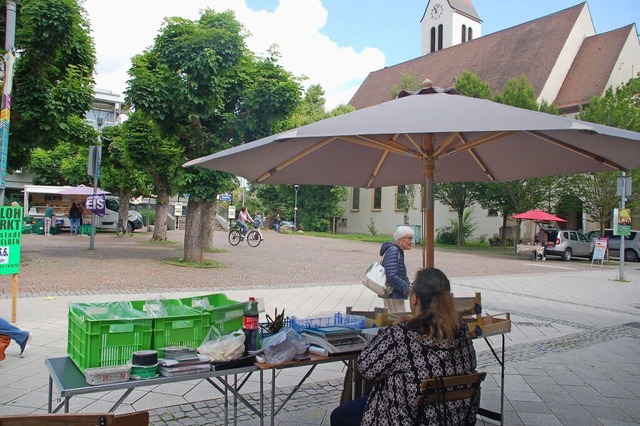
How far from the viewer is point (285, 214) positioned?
172ft

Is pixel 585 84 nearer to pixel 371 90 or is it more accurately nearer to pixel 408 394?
pixel 371 90

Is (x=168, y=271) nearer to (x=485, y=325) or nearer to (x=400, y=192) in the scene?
(x=485, y=325)

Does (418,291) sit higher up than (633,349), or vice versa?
(418,291)

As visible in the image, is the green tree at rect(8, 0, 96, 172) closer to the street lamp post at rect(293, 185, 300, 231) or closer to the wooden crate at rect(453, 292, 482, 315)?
the wooden crate at rect(453, 292, 482, 315)

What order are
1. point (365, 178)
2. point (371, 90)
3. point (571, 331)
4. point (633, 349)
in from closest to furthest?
point (365, 178), point (633, 349), point (571, 331), point (371, 90)

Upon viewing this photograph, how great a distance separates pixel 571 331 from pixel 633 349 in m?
1.22

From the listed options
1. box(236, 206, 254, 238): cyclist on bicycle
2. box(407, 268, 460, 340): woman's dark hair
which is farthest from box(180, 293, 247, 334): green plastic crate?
box(236, 206, 254, 238): cyclist on bicycle

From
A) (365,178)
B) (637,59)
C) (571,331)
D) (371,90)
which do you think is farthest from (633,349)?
(371,90)

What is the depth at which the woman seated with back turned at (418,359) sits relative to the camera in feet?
9.43

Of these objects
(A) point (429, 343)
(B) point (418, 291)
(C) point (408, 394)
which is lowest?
(C) point (408, 394)

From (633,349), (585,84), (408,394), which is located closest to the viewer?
(408,394)

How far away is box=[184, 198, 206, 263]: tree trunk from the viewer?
52.5ft

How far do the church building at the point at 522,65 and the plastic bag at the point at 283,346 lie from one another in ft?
121

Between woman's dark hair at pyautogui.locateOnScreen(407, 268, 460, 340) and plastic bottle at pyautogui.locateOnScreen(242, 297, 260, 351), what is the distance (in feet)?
3.40
